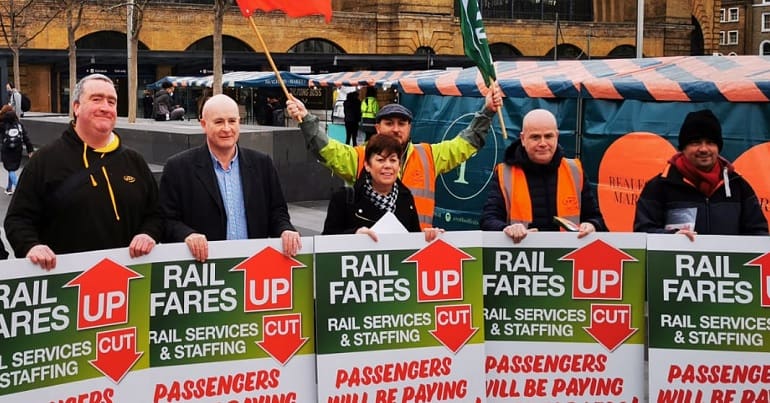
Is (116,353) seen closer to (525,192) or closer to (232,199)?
(232,199)

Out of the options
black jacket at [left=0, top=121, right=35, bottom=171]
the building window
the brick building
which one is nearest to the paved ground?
black jacket at [left=0, top=121, right=35, bottom=171]

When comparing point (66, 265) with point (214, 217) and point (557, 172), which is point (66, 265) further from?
point (557, 172)

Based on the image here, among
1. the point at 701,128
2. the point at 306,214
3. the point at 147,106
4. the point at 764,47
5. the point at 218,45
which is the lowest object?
the point at 306,214

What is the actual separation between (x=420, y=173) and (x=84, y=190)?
2.41 metres

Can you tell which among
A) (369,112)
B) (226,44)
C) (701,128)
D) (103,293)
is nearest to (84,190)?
(103,293)

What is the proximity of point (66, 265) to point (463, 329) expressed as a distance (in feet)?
6.15

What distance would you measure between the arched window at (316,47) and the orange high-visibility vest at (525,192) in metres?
52.0

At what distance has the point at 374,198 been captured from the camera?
5.81 metres

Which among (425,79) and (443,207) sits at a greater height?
(425,79)

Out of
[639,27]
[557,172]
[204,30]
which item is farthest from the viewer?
[204,30]

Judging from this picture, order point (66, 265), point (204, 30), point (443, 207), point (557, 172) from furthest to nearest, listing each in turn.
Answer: point (204, 30), point (443, 207), point (557, 172), point (66, 265)

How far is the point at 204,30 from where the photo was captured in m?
53.8

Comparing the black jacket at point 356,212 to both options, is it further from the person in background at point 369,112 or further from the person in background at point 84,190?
the person in background at point 369,112

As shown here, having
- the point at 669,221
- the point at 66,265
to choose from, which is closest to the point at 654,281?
the point at 669,221
